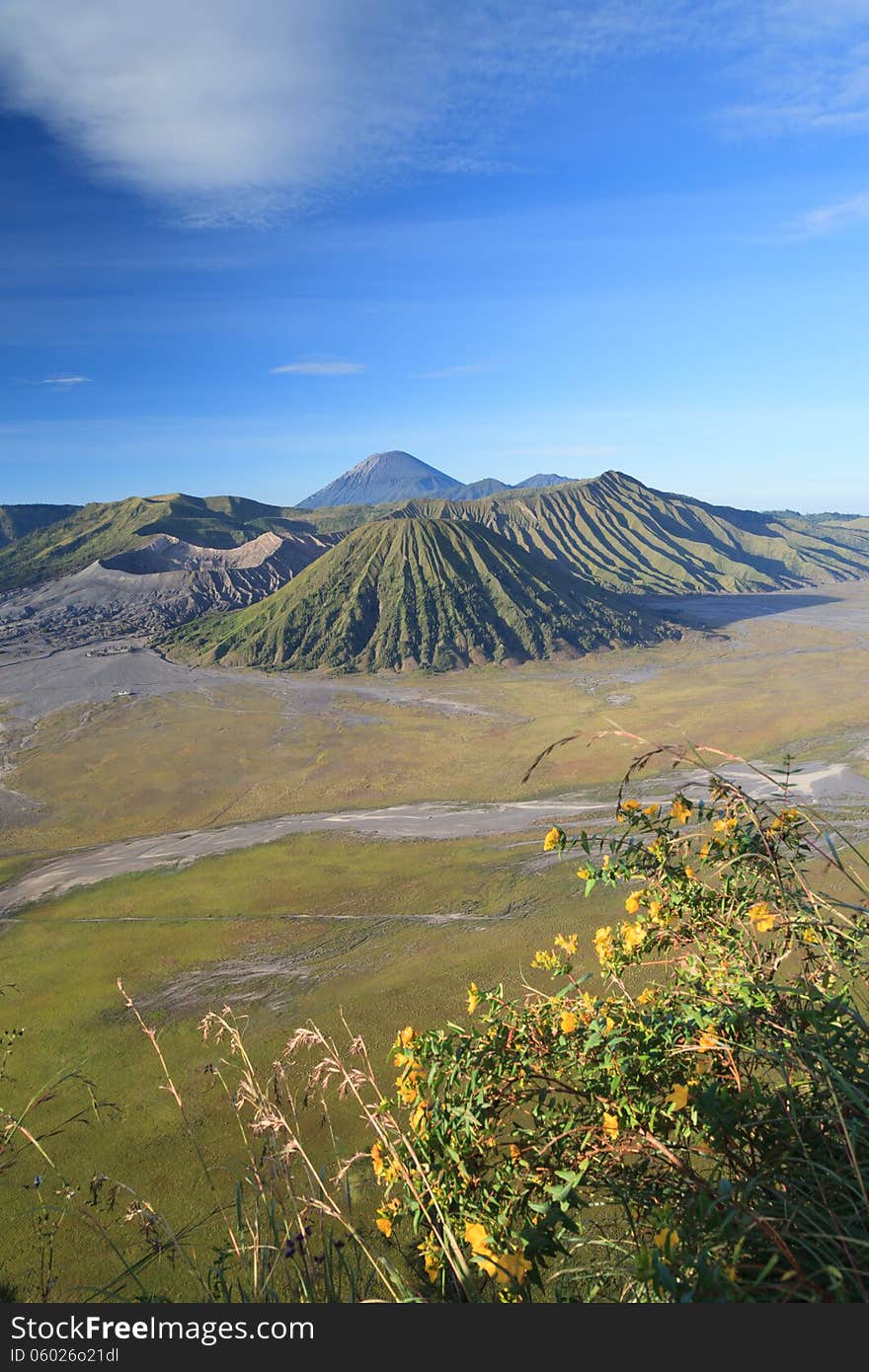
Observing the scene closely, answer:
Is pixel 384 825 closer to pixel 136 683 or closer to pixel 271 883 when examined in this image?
pixel 271 883

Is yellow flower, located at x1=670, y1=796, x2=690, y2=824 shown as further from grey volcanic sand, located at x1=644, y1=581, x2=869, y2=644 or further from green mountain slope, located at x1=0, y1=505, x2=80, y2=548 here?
green mountain slope, located at x1=0, y1=505, x2=80, y2=548

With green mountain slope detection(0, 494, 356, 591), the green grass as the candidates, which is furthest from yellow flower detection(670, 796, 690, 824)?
green mountain slope detection(0, 494, 356, 591)

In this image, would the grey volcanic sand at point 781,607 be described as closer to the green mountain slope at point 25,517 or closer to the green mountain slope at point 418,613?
the green mountain slope at point 418,613

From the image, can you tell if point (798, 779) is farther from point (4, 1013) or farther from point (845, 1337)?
point (845, 1337)

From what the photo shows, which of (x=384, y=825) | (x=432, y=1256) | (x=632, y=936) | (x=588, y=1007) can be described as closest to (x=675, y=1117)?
(x=588, y=1007)

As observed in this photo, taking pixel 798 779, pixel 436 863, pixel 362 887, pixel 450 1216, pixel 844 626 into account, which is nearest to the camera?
pixel 450 1216

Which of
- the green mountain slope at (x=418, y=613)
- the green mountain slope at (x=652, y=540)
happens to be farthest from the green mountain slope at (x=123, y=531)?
the green mountain slope at (x=418, y=613)

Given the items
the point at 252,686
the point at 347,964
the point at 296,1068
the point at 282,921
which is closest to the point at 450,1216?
the point at 296,1068
